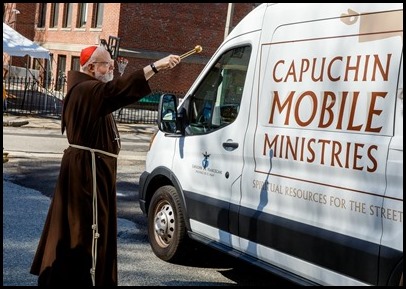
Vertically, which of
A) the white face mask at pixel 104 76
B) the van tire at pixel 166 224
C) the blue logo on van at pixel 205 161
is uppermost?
the white face mask at pixel 104 76

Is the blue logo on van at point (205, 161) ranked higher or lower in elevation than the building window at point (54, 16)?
lower

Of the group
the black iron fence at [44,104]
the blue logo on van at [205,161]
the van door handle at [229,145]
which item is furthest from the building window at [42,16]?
the van door handle at [229,145]

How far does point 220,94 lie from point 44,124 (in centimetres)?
1695

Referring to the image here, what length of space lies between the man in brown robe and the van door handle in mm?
1182

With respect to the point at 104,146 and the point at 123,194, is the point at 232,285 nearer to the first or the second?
the point at 104,146

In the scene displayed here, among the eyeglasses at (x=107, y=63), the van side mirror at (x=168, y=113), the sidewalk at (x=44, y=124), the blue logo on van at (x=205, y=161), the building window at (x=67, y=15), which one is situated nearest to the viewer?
the eyeglasses at (x=107, y=63)

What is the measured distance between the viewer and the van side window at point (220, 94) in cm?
575

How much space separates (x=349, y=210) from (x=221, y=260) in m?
2.72

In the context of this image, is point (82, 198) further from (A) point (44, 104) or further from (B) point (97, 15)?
(B) point (97, 15)

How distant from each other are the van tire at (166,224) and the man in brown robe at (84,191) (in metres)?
1.65

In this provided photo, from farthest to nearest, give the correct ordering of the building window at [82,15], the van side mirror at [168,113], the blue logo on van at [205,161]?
the building window at [82,15]
the van side mirror at [168,113]
the blue logo on van at [205,161]

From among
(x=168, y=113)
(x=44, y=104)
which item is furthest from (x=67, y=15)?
(x=168, y=113)

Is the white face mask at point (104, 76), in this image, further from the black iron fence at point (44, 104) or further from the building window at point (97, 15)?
the building window at point (97, 15)

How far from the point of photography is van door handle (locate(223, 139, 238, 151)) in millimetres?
5559
